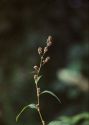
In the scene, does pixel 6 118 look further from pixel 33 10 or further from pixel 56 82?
pixel 33 10

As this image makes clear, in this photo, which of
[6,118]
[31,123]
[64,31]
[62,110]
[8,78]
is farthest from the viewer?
[64,31]

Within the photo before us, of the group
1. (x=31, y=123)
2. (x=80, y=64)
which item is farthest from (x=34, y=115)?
(x=80, y=64)

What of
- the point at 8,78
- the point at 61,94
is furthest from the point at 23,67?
the point at 61,94

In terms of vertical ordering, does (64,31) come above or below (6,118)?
above

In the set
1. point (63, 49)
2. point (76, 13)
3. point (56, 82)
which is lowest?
point (56, 82)

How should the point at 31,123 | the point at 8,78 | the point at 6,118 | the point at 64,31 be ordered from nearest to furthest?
the point at 6,118, the point at 31,123, the point at 8,78, the point at 64,31

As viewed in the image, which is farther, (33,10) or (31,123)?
(33,10)

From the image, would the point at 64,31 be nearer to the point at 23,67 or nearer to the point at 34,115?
the point at 23,67
